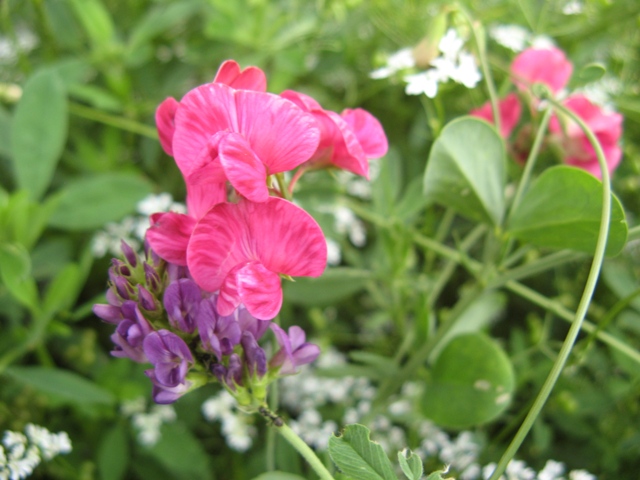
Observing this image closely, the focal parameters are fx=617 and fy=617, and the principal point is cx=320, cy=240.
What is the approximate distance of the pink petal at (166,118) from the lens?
1.78 feet

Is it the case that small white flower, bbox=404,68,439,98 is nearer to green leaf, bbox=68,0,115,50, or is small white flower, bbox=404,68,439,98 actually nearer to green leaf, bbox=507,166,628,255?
green leaf, bbox=507,166,628,255

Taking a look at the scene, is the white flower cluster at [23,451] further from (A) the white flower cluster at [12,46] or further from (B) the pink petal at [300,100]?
(A) the white flower cluster at [12,46]

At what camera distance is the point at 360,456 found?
0.50m

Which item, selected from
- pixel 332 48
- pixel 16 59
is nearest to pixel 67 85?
pixel 16 59

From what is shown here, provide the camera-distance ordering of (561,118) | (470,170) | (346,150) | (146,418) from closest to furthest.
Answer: (346,150)
(470,170)
(561,118)
(146,418)

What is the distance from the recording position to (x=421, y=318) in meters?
0.75

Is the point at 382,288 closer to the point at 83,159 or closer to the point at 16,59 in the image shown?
the point at 83,159

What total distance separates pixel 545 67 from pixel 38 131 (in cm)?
74

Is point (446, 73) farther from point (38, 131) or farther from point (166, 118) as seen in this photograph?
point (38, 131)

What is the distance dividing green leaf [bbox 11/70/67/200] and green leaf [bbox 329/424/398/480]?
66 centimetres

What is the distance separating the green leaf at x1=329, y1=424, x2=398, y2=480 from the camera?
19.1 inches

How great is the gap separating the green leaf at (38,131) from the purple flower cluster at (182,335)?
0.48 meters

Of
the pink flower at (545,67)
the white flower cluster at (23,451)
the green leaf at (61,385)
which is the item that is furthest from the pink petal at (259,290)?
the pink flower at (545,67)

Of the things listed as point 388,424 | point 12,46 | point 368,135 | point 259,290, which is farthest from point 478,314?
point 12,46
